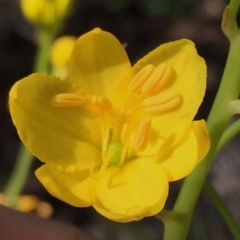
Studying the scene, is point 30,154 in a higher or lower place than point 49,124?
lower

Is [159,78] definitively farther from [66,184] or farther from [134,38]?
[134,38]

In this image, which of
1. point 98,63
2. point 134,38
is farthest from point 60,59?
point 134,38

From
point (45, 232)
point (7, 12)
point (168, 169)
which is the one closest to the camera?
point (168, 169)

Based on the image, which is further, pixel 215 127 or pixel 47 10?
pixel 47 10

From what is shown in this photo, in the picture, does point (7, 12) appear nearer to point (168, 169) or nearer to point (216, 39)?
point (216, 39)

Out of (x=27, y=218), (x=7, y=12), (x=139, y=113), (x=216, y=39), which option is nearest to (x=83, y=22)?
(x=7, y=12)

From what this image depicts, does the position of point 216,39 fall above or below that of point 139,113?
below
